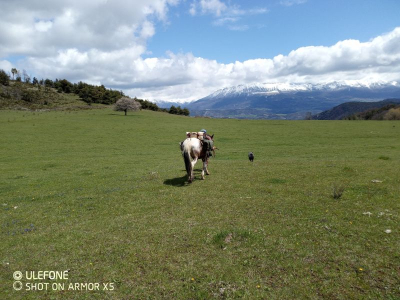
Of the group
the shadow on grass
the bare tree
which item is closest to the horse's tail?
the shadow on grass

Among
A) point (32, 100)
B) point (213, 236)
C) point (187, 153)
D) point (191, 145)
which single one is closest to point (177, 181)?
point (187, 153)

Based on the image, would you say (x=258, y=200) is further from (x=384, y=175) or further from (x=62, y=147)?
(x=62, y=147)

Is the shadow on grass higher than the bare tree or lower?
lower

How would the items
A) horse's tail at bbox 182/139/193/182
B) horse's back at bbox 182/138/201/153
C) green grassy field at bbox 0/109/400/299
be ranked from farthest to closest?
horse's back at bbox 182/138/201/153 < horse's tail at bbox 182/139/193/182 < green grassy field at bbox 0/109/400/299

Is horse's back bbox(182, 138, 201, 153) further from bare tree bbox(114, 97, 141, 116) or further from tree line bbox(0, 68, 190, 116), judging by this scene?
tree line bbox(0, 68, 190, 116)

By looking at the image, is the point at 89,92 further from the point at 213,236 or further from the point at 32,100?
the point at 213,236

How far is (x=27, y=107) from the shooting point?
93.8 metres

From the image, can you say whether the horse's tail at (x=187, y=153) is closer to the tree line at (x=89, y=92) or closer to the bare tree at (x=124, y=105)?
the bare tree at (x=124, y=105)

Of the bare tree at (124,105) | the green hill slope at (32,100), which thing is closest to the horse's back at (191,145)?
the bare tree at (124,105)

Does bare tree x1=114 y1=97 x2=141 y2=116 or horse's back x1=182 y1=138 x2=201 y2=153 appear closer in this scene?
horse's back x1=182 y1=138 x2=201 y2=153

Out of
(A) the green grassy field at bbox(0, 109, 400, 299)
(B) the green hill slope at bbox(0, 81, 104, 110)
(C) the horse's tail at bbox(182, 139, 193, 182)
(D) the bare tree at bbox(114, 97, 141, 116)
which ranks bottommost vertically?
(A) the green grassy field at bbox(0, 109, 400, 299)

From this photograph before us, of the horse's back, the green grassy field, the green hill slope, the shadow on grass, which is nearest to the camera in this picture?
the green grassy field

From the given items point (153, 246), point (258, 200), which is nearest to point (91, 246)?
point (153, 246)

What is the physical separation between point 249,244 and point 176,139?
1667 inches
